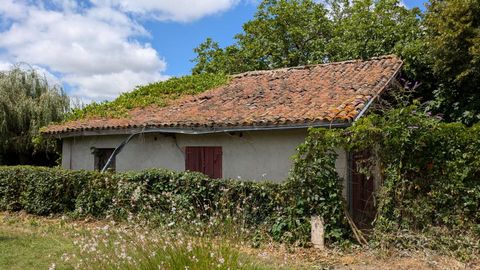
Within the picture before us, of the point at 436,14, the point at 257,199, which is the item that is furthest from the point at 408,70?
the point at 257,199

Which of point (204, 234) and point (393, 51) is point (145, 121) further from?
point (393, 51)

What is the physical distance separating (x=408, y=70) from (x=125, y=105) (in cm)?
925

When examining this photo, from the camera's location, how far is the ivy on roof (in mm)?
15516

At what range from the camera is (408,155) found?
7.94 m

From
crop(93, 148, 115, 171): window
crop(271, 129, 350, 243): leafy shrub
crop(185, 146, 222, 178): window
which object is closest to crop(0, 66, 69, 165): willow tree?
crop(93, 148, 115, 171): window

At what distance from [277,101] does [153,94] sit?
19.8 feet

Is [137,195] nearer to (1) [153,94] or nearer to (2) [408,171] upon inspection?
(2) [408,171]

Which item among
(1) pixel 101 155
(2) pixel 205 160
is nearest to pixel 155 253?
(2) pixel 205 160

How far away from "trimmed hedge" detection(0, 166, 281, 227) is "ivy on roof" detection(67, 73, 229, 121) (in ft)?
11.4

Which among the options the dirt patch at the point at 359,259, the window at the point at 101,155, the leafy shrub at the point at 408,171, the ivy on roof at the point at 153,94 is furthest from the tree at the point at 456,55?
the window at the point at 101,155

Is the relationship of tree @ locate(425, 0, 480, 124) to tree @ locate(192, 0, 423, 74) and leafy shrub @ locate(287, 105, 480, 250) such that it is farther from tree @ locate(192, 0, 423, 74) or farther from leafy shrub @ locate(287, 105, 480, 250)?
tree @ locate(192, 0, 423, 74)

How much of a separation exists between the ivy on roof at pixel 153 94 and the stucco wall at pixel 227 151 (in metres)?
1.60

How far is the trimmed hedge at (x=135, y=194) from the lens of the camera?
28.9ft

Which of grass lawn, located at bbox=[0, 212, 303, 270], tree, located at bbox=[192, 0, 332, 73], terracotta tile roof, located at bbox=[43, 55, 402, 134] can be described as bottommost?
grass lawn, located at bbox=[0, 212, 303, 270]
